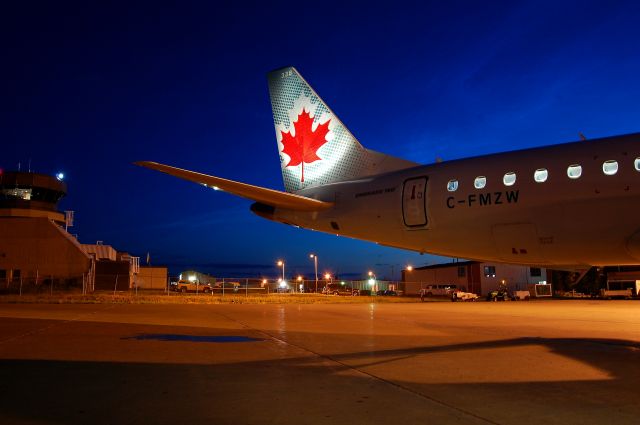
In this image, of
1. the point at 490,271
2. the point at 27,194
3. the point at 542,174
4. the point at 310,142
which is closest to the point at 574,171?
the point at 542,174

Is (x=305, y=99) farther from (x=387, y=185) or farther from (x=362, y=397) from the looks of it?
(x=362, y=397)

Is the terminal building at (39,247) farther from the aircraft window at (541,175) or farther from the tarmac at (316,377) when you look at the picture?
the aircraft window at (541,175)

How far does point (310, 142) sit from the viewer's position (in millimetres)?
18219

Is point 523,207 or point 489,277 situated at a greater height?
point 523,207

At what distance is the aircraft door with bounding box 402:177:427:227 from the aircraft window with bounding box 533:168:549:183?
2.84 metres

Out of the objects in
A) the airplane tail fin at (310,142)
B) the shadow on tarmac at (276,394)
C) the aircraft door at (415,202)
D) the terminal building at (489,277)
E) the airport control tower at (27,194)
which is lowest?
→ the shadow on tarmac at (276,394)

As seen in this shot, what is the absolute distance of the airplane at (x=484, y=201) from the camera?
34.5ft

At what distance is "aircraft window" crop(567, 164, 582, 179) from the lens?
10.8 metres

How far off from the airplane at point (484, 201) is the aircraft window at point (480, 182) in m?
0.02

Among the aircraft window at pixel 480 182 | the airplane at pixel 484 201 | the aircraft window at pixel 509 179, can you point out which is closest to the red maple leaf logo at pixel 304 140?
the airplane at pixel 484 201

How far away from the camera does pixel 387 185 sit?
14.5m

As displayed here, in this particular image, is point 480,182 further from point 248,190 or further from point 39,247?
point 39,247

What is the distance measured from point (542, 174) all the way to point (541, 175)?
3 cm

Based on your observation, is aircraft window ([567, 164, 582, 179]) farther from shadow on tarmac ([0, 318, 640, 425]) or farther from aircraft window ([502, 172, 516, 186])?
shadow on tarmac ([0, 318, 640, 425])
